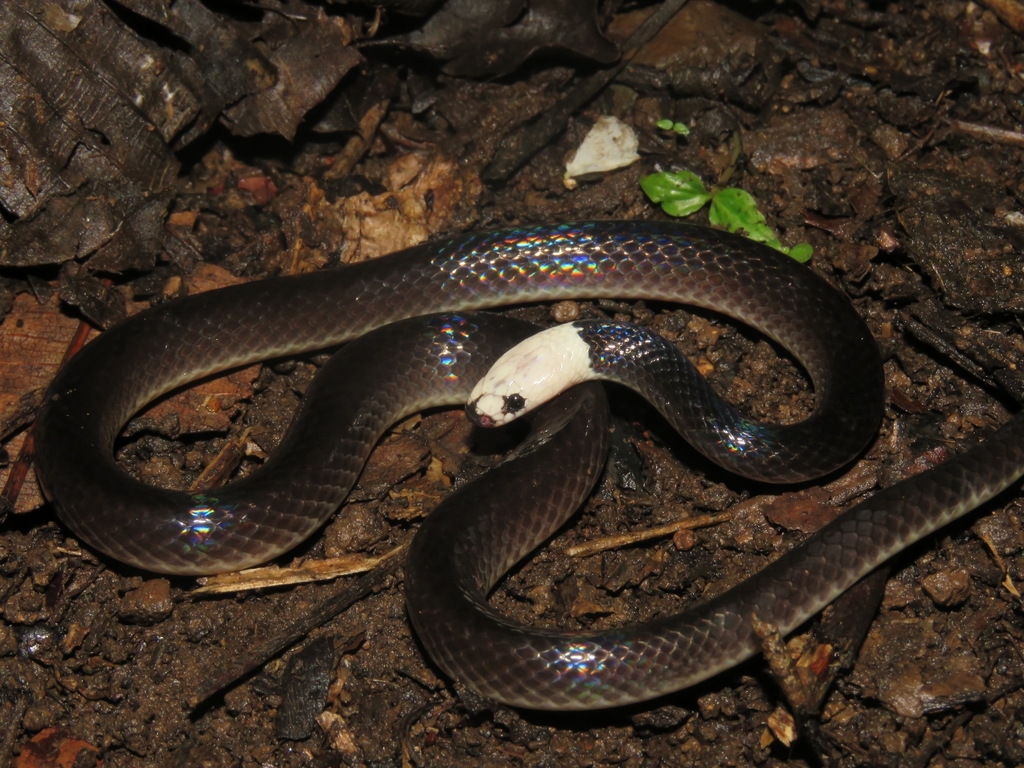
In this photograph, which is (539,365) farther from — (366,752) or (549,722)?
(366,752)

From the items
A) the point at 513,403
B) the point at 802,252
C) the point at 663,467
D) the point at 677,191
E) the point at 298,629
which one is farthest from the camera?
the point at 677,191

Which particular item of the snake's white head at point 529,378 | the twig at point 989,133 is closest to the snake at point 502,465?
the snake's white head at point 529,378

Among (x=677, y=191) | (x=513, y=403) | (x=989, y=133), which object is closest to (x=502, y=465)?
(x=513, y=403)

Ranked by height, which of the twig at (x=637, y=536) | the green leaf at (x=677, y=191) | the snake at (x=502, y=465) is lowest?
the twig at (x=637, y=536)

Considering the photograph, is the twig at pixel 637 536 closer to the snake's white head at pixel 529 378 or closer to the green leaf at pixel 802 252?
the snake's white head at pixel 529 378

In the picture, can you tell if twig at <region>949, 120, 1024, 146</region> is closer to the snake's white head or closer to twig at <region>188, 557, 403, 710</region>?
the snake's white head

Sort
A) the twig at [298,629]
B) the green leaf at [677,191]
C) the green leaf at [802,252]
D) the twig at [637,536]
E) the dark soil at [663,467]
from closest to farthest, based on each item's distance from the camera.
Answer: the dark soil at [663,467] < the twig at [298,629] < the twig at [637,536] < the green leaf at [802,252] < the green leaf at [677,191]

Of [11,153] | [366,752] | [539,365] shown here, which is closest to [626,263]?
[539,365]

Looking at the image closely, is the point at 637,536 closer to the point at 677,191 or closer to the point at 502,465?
the point at 502,465

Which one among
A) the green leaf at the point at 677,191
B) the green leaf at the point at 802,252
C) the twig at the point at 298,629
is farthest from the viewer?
the green leaf at the point at 677,191
